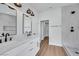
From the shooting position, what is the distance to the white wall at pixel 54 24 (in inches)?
58.4

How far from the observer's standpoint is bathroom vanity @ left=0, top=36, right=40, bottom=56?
40.7 inches

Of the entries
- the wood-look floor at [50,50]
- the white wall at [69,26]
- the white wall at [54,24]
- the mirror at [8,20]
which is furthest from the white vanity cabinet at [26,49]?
the white wall at [69,26]

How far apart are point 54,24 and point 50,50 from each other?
48 centimetres

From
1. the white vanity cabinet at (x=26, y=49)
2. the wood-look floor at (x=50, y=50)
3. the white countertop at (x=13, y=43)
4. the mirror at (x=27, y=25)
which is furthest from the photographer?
the mirror at (x=27, y=25)

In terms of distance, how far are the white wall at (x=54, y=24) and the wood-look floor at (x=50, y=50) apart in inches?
3.6

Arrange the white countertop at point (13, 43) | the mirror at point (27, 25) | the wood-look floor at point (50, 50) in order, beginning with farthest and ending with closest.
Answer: the mirror at point (27, 25) < the wood-look floor at point (50, 50) < the white countertop at point (13, 43)

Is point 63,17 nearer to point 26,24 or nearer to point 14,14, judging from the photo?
point 26,24

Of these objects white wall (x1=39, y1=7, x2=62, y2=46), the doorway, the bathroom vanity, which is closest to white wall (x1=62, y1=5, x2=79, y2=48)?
white wall (x1=39, y1=7, x2=62, y2=46)

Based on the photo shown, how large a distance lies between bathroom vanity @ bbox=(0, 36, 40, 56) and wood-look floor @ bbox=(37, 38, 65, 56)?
0.14 m

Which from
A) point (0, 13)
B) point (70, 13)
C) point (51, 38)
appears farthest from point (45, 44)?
point (0, 13)

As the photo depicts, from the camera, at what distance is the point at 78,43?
1476 mm

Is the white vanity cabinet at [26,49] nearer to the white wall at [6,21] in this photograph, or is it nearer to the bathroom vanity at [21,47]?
the bathroom vanity at [21,47]

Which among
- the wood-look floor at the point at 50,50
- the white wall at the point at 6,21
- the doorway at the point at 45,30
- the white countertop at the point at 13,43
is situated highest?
the white wall at the point at 6,21

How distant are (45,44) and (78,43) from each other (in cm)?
59
